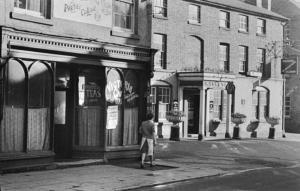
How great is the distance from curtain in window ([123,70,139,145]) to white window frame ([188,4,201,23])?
47.7 ft

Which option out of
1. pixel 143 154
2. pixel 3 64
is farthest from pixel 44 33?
pixel 143 154

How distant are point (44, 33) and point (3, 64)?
1.71 m

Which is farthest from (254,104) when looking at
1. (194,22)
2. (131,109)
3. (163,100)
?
(131,109)

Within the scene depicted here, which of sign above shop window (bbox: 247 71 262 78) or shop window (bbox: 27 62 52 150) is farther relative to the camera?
sign above shop window (bbox: 247 71 262 78)

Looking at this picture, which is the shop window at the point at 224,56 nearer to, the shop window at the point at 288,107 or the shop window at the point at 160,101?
the shop window at the point at 160,101

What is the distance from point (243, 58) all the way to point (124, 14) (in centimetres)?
1873

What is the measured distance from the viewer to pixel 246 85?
34094mm

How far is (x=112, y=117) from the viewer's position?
16.4 m

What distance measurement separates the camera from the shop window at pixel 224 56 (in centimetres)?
3259

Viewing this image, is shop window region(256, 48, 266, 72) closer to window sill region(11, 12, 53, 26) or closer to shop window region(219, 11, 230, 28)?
shop window region(219, 11, 230, 28)

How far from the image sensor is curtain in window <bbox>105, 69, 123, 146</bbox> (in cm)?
1623

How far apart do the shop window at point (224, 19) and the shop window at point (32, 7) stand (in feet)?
65.2

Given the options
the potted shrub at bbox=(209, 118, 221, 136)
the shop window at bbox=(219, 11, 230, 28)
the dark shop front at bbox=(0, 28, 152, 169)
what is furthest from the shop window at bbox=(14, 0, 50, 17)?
the shop window at bbox=(219, 11, 230, 28)

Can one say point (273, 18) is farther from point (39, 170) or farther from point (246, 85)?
point (39, 170)
